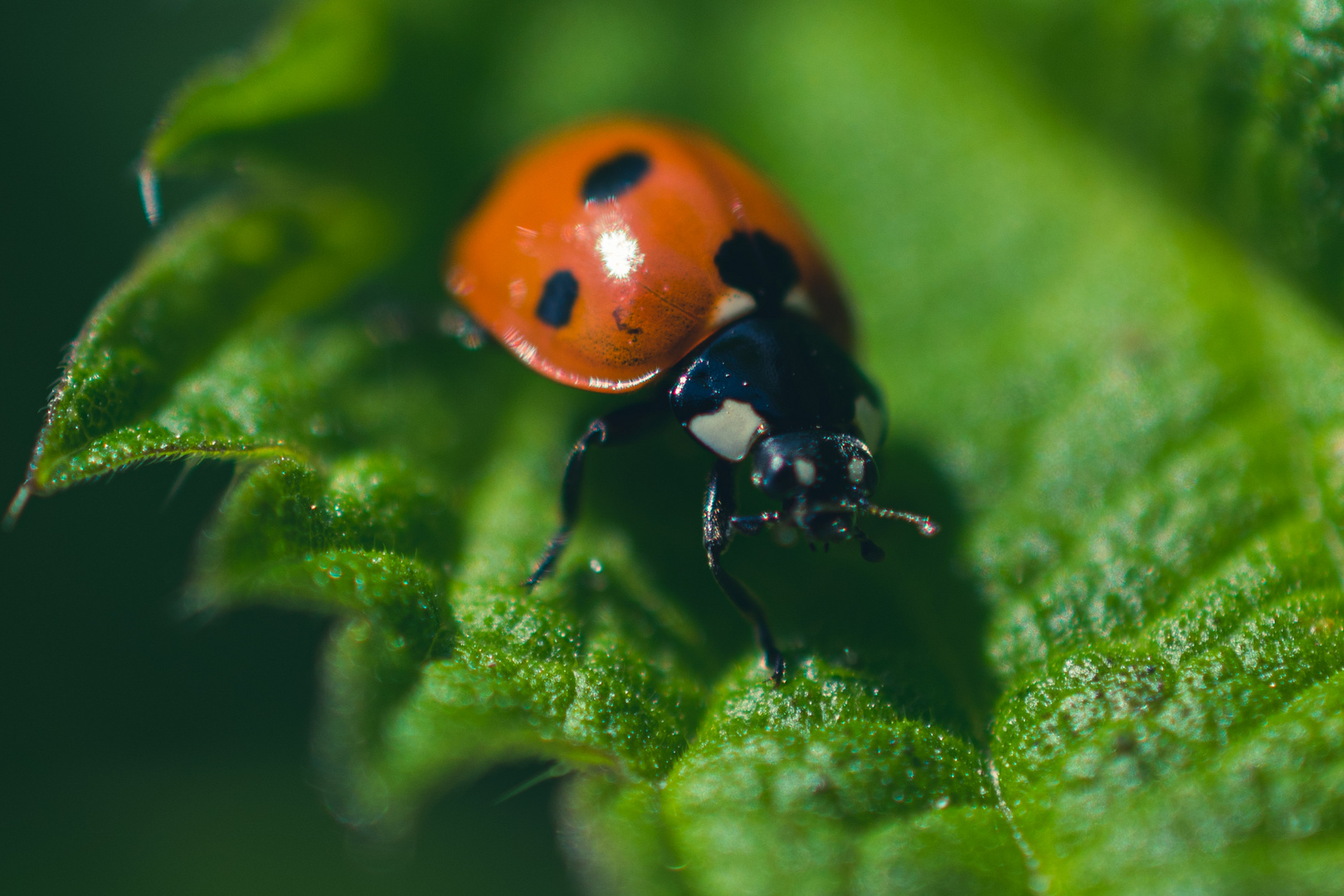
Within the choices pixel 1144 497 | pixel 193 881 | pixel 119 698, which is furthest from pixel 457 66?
A: pixel 193 881

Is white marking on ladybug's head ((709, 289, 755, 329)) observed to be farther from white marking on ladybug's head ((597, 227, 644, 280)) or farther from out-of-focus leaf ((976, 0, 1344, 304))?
out-of-focus leaf ((976, 0, 1344, 304))

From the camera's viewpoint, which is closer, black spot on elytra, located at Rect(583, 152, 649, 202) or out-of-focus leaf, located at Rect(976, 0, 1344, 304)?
out-of-focus leaf, located at Rect(976, 0, 1344, 304)

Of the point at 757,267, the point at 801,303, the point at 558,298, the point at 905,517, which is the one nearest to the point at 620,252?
the point at 558,298

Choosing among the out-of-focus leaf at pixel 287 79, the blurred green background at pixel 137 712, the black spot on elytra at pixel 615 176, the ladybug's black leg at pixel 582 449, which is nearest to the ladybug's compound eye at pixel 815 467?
the ladybug's black leg at pixel 582 449

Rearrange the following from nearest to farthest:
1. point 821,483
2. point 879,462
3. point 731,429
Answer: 1. point 821,483
2. point 731,429
3. point 879,462

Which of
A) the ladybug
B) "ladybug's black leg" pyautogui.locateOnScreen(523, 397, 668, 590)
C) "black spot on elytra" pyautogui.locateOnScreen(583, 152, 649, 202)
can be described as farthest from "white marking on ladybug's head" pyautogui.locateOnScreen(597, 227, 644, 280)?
"ladybug's black leg" pyautogui.locateOnScreen(523, 397, 668, 590)

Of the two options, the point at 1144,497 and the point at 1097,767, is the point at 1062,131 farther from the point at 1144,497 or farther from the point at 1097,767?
the point at 1097,767

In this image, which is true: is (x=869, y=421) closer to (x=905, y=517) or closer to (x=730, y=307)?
(x=905, y=517)
